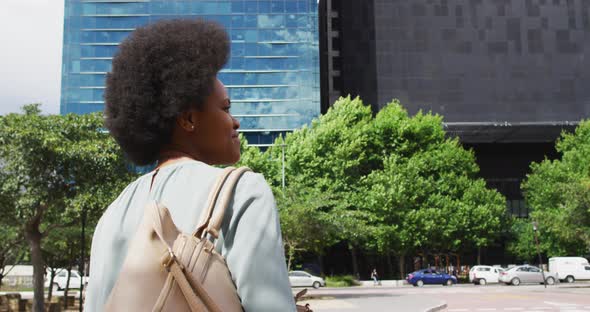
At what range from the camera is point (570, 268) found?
42531mm

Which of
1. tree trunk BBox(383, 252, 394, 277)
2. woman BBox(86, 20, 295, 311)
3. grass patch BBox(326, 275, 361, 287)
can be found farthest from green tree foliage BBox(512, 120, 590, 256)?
woman BBox(86, 20, 295, 311)

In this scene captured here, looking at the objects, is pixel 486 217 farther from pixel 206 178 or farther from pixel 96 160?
pixel 206 178

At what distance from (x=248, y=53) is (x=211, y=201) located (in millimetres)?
56652

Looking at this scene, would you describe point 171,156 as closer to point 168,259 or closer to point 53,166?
point 168,259

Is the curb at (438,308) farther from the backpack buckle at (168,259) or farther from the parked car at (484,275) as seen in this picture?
the parked car at (484,275)

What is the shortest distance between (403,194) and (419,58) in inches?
966

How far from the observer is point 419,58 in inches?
2394

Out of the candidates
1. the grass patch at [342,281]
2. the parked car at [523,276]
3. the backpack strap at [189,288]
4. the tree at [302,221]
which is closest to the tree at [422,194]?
the grass patch at [342,281]

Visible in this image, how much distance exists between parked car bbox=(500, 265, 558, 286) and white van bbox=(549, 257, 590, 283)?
183 cm

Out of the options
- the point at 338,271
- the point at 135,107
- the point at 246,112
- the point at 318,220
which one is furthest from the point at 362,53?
the point at 135,107

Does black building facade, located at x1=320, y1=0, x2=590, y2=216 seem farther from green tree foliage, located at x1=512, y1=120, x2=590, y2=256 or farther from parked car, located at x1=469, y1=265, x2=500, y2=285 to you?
parked car, located at x1=469, y1=265, x2=500, y2=285

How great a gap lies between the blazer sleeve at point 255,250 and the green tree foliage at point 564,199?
115 ft

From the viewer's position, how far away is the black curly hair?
5.31ft

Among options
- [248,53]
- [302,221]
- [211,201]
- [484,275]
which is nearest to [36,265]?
[302,221]
